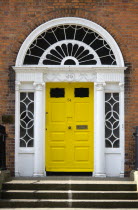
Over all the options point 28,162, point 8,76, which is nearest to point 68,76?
point 8,76

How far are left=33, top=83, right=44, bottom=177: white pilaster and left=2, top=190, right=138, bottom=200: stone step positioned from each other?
57.5 inches

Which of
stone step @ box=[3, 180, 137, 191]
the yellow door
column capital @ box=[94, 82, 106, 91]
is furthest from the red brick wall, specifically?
stone step @ box=[3, 180, 137, 191]

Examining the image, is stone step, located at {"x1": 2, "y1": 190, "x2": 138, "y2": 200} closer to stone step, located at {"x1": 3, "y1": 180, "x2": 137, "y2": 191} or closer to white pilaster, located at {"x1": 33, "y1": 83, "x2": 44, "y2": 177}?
stone step, located at {"x1": 3, "y1": 180, "x2": 137, "y2": 191}

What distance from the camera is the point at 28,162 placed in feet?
34.3

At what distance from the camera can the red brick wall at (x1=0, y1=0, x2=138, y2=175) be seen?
34.3ft

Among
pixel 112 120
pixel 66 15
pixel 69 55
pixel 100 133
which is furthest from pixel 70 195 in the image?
pixel 66 15

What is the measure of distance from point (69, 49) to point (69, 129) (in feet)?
6.56

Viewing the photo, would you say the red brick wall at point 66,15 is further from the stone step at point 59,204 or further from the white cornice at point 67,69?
the stone step at point 59,204

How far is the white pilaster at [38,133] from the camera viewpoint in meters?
10.3

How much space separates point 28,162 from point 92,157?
5.24 ft

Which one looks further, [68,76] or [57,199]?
[68,76]

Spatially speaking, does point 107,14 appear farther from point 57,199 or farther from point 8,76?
point 57,199

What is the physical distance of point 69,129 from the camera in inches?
423

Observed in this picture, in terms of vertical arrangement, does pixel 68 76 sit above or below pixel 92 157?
above
